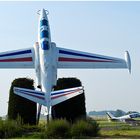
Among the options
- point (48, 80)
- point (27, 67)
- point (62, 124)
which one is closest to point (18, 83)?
point (27, 67)

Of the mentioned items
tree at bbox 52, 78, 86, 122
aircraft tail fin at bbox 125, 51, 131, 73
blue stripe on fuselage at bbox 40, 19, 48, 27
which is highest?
blue stripe on fuselage at bbox 40, 19, 48, 27

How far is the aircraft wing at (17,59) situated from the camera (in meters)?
31.7

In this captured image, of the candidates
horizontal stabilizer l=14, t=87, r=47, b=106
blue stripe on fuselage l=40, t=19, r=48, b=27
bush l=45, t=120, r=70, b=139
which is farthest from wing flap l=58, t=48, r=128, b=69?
bush l=45, t=120, r=70, b=139

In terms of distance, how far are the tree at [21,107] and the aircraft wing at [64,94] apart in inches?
186

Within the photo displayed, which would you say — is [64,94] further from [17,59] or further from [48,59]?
[17,59]

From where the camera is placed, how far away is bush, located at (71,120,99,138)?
24094 mm

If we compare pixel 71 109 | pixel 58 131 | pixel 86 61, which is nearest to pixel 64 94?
pixel 58 131

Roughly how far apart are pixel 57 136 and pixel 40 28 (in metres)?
11.8

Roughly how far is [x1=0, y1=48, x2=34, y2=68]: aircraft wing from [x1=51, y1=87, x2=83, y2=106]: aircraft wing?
5802 mm

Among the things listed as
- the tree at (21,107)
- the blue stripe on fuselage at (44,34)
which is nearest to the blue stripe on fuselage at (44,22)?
the blue stripe on fuselage at (44,34)

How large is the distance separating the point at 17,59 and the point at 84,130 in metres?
10.2

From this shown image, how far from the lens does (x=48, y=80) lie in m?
29.6

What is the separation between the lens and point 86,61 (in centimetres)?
3247

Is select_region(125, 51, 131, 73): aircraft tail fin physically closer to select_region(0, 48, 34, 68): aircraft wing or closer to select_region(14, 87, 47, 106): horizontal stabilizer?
select_region(0, 48, 34, 68): aircraft wing
